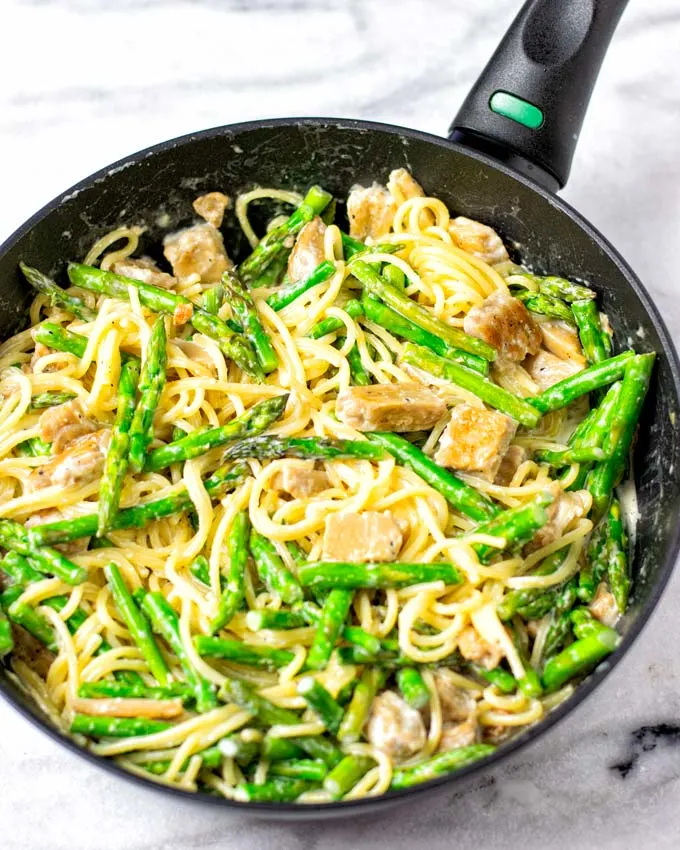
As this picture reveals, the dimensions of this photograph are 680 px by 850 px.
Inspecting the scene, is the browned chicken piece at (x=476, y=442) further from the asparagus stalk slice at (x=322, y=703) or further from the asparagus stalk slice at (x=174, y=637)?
the asparagus stalk slice at (x=174, y=637)

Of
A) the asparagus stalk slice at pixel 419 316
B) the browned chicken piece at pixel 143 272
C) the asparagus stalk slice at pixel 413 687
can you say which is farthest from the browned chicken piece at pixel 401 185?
the asparagus stalk slice at pixel 413 687

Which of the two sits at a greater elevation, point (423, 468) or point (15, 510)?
point (423, 468)

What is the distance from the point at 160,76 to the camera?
604 centimetres

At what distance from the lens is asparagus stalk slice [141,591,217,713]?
3.77m

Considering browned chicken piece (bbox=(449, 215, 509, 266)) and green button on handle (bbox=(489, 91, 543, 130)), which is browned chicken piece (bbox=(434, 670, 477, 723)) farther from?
green button on handle (bbox=(489, 91, 543, 130))

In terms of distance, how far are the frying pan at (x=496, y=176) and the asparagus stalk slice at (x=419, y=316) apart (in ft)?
1.93

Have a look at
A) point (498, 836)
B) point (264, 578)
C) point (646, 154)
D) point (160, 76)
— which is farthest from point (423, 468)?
point (160, 76)

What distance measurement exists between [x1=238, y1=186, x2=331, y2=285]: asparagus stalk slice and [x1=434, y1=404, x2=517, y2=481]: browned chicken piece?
1206 millimetres

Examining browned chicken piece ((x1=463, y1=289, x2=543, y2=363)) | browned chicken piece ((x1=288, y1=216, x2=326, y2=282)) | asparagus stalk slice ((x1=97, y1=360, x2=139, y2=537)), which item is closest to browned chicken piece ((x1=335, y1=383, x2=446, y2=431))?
browned chicken piece ((x1=463, y1=289, x2=543, y2=363))

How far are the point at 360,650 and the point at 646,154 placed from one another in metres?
3.34

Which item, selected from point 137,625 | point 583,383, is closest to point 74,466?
point 137,625

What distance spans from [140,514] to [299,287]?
3.99 feet

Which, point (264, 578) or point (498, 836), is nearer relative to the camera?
point (264, 578)

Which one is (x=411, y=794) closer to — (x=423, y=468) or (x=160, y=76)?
(x=423, y=468)
